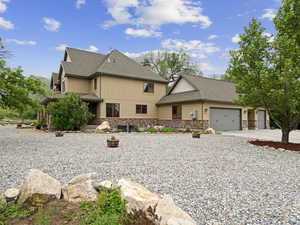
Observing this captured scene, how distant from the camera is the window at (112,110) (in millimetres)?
18641

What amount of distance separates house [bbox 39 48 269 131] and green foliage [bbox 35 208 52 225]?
15354 millimetres

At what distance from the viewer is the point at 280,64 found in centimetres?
840

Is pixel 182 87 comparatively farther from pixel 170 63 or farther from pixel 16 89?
pixel 170 63

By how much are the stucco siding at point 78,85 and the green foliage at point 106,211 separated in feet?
59.9

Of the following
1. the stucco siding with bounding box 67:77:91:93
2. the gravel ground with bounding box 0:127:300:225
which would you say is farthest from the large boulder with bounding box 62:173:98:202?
the stucco siding with bounding box 67:77:91:93

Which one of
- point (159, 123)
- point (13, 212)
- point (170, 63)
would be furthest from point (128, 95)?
point (170, 63)

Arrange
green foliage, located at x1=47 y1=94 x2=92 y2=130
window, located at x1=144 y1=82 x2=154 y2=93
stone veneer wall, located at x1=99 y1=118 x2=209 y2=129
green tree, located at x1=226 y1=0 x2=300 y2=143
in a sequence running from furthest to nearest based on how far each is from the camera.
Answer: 1. window, located at x1=144 y1=82 x2=154 y2=93
2. stone veneer wall, located at x1=99 y1=118 x2=209 y2=129
3. green foliage, located at x1=47 y1=94 x2=92 y2=130
4. green tree, located at x1=226 y1=0 x2=300 y2=143

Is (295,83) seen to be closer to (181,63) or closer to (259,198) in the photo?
(259,198)

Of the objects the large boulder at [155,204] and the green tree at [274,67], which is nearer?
the large boulder at [155,204]

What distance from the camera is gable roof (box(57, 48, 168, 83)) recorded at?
19047 millimetres

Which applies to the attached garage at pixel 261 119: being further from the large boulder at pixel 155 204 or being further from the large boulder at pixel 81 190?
the large boulder at pixel 81 190

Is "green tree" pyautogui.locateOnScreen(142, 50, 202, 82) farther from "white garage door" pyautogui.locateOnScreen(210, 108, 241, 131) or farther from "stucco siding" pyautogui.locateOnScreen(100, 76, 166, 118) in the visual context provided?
"white garage door" pyautogui.locateOnScreen(210, 108, 241, 131)

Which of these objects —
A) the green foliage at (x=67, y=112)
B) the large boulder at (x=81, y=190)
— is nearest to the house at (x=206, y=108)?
the green foliage at (x=67, y=112)

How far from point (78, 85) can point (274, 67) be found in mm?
17241
